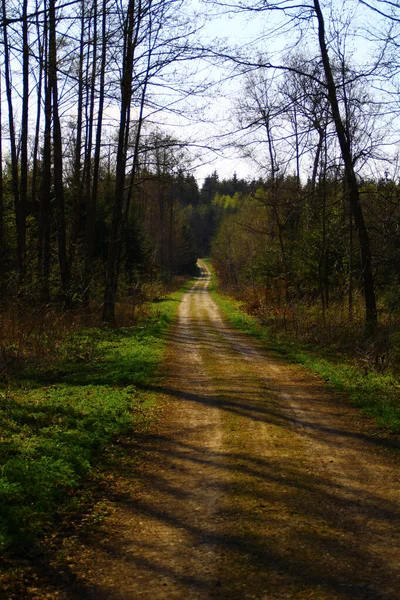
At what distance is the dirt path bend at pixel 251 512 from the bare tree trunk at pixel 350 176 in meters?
7.54

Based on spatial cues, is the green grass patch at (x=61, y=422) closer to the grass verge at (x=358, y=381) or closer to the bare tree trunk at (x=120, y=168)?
the grass verge at (x=358, y=381)

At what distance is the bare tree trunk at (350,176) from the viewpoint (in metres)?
14.4

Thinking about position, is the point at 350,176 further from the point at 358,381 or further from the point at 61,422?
the point at 61,422

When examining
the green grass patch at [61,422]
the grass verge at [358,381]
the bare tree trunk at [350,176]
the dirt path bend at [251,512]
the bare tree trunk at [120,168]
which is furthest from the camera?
Result: the bare tree trunk at [120,168]

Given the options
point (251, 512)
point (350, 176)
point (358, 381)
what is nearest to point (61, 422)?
point (251, 512)

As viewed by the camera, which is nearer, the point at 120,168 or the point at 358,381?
the point at 358,381

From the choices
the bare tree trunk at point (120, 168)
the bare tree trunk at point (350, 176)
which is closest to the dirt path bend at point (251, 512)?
the bare tree trunk at point (350, 176)

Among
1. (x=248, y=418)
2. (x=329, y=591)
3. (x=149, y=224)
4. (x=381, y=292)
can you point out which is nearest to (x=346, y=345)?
(x=381, y=292)

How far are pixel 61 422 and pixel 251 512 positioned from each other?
11.3 ft

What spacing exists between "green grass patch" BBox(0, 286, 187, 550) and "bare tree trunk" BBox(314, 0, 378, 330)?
247 inches

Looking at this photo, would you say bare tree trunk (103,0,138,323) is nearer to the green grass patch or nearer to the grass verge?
the green grass patch

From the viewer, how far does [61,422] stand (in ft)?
24.6

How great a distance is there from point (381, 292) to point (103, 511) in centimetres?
1694

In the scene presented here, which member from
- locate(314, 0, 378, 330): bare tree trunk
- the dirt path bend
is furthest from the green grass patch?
locate(314, 0, 378, 330): bare tree trunk
